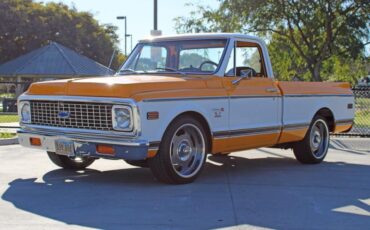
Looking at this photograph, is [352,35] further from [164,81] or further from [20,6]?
[20,6]

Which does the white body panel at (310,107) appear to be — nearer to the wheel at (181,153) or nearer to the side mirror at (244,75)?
the side mirror at (244,75)

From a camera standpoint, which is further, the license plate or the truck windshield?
the truck windshield

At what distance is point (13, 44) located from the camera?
52.7 m

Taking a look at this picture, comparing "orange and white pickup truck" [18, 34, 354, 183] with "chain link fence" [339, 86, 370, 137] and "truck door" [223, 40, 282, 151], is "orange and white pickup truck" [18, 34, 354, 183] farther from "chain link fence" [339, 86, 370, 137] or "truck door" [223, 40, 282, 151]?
"chain link fence" [339, 86, 370, 137]

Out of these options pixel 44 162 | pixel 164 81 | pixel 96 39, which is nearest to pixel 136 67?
pixel 164 81

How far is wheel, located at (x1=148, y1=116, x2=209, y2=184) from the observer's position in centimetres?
741

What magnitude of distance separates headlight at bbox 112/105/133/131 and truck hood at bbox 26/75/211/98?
0.15m

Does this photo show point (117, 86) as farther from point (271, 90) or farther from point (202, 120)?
point (271, 90)

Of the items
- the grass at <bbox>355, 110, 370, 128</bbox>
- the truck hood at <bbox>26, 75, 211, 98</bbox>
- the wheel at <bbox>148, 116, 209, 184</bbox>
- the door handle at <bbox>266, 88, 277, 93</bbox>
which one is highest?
the truck hood at <bbox>26, 75, 211, 98</bbox>

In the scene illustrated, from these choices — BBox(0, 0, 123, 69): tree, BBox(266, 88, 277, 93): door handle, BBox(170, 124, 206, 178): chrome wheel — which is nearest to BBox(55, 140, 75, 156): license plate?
BBox(170, 124, 206, 178): chrome wheel

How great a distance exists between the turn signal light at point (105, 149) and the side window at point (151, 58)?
78.5 inches

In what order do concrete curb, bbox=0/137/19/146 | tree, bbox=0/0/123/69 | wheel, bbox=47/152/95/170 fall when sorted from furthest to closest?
tree, bbox=0/0/123/69 < concrete curb, bbox=0/137/19/146 < wheel, bbox=47/152/95/170

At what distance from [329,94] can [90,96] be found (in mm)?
4847

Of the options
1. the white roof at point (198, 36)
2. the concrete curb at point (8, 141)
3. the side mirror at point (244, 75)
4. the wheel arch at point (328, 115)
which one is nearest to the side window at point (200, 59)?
the white roof at point (198, 36)
